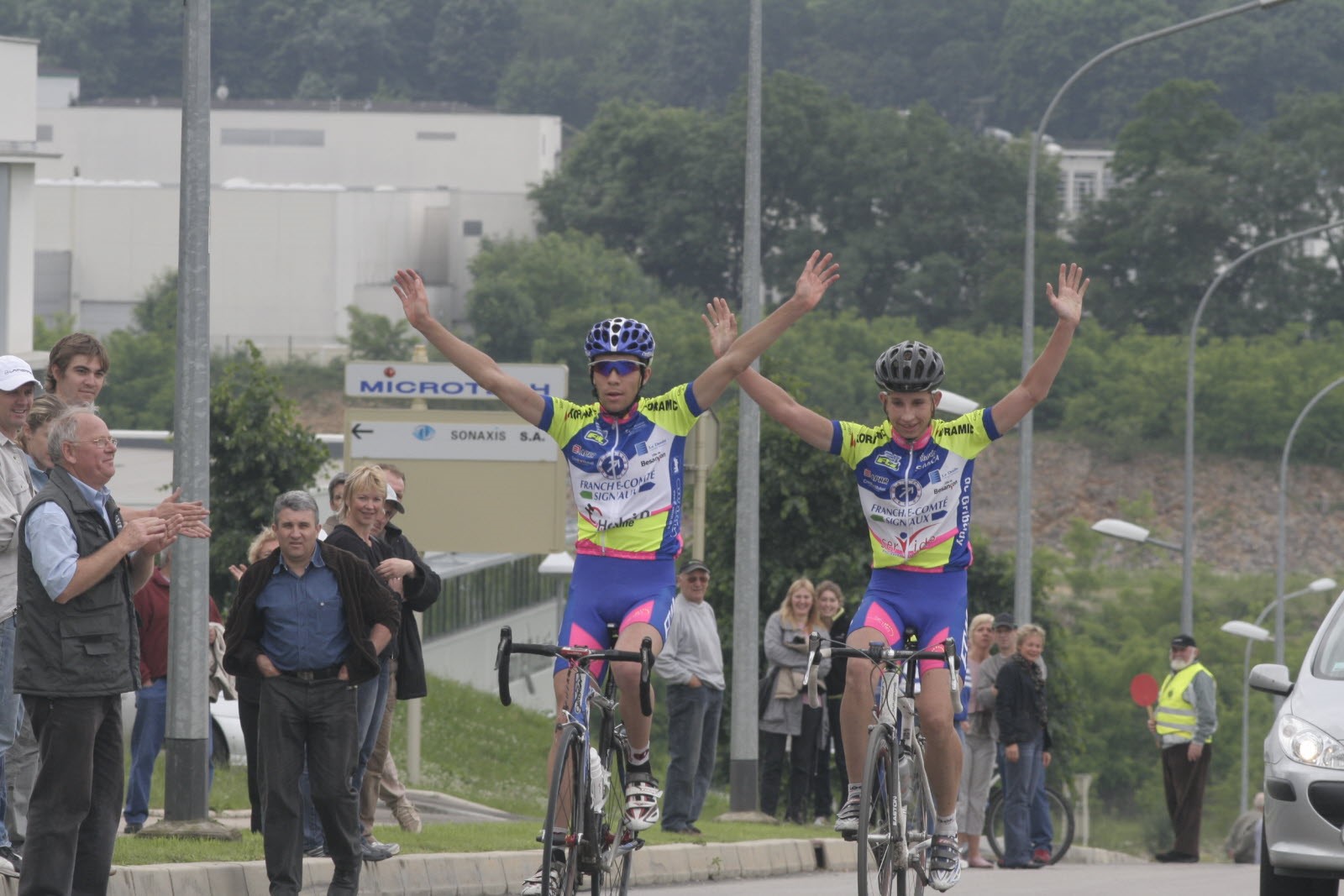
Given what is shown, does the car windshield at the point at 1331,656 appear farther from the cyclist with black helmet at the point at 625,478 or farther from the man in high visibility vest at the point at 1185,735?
the man in high visibility vest at the point at 1185,735

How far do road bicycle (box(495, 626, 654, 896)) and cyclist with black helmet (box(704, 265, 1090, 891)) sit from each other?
44.5 inches

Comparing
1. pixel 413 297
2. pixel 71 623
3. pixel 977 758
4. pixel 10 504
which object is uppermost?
pixel 413 297

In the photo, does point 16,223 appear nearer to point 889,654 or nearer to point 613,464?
point 613,464

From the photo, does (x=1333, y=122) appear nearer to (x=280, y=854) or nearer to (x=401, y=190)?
(x=401, y=190)

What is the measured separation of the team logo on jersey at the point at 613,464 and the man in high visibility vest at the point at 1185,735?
39.8 feet

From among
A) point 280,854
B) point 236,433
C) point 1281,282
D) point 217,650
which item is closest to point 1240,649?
point 1281,282

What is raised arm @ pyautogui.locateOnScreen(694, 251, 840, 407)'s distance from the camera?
10414 mm

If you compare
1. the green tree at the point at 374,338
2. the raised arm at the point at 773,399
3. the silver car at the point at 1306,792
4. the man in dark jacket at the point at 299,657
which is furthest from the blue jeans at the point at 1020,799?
the green tree at the point at 374,338

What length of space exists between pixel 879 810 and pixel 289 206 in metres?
102

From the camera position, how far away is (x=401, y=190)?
118250mm

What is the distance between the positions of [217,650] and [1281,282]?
369 ft

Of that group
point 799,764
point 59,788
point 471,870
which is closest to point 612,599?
point 59,788

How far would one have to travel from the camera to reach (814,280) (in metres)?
11.0

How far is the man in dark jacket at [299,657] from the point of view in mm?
10812
